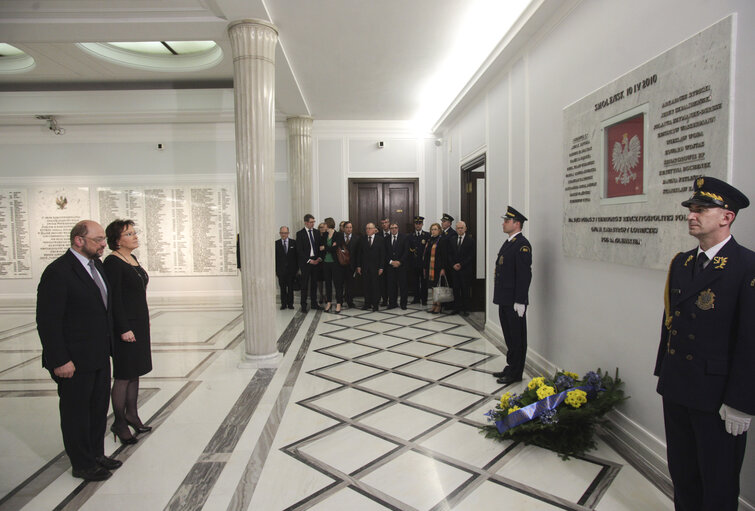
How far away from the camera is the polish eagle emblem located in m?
2.66

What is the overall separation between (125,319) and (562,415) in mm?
2842

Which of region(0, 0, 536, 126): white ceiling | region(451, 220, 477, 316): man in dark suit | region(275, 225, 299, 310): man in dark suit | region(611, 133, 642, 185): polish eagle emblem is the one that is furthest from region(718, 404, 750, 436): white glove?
region(275, 225, 299, 310): man in dark suit

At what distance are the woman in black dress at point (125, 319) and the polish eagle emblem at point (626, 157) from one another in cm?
320

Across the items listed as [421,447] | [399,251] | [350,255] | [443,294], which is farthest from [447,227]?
[421,447]

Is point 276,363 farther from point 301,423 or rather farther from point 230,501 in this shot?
point 230,501

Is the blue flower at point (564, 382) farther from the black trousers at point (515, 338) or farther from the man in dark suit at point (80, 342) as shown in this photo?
the man in dark suit at point (80, 342)

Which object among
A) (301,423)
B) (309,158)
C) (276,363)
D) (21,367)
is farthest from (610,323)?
(309,158)

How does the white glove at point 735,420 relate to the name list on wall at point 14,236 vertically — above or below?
below

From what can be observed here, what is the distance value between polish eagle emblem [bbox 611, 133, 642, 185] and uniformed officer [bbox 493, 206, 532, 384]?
1.08 metres

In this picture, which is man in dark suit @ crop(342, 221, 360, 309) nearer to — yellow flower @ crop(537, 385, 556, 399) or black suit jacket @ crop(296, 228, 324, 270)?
black suit jacket @ crop(296, 228, 324, 270)

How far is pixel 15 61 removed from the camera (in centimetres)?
650

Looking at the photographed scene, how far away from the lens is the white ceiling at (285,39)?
4113mm

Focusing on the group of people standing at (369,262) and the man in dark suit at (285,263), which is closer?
the group of people standing at (369,262)

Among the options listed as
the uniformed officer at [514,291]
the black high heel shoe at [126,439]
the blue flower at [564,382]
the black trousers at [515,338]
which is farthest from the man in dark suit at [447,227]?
the black high heel shoe at [126,439]
